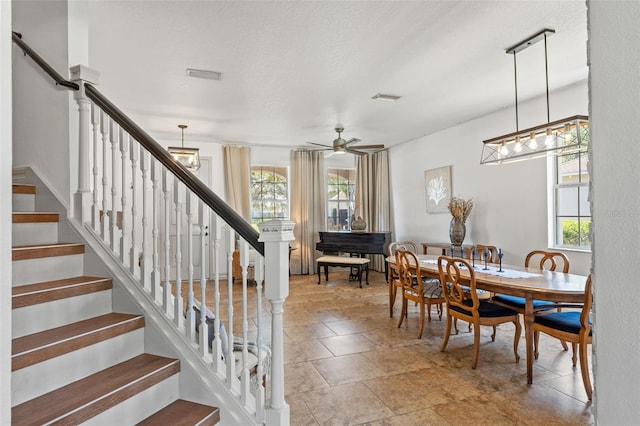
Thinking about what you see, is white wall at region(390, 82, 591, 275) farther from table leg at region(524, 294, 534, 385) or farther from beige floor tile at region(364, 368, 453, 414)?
beige floor tile at region(364, 368, 453, 414)

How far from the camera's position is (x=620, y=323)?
0.49 metres

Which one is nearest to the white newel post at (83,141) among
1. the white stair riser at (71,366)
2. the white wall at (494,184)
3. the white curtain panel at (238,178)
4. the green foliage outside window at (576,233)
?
the white stair riser at (71,366)

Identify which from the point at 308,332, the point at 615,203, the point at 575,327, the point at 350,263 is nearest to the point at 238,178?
the point at 350,263

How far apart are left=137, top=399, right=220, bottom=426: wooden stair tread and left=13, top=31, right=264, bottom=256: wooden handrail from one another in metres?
0.80

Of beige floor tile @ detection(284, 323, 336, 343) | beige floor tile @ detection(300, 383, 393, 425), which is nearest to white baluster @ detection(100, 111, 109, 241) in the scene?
beige floor tile @ detection(300, 383, 393, 425)

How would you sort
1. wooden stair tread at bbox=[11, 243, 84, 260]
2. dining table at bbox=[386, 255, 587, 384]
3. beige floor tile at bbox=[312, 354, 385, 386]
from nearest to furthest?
1. wooden stair tread at bbox=[11, 243, 84, 260]
2. dining table at bbox=[386, 255, 587, 384]
3. beige floor tile at bbox=[312, 354, 385, 386]

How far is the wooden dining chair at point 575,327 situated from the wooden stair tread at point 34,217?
3.38 meters

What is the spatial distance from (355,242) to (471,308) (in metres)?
3.75

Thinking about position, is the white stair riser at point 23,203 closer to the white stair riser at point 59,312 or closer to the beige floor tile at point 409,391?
the white stair riser at point 59,312

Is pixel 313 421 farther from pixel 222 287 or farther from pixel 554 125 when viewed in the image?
pixel 222 287

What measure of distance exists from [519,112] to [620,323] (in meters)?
4.89

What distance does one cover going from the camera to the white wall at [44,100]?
2209 millimetres

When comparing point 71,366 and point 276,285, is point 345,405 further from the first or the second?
point 71,366

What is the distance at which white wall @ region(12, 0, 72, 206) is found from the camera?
2209 millimetres
